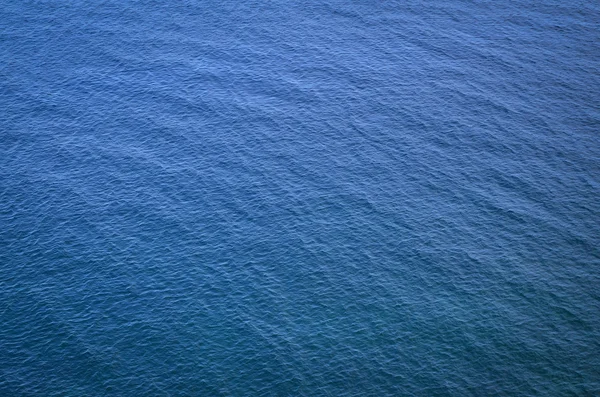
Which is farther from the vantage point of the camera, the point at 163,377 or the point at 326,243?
the point at 326,243

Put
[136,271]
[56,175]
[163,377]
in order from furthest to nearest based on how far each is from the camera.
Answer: [56,175] < [136,271] < [163,377]

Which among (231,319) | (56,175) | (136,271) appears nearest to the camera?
(231,319)

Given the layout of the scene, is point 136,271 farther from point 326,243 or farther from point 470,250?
point 470,250

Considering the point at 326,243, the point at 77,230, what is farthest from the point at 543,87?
the point at 77,230

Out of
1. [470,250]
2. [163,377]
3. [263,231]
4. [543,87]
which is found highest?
[543,87]

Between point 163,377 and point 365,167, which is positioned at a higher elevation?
point 365,167

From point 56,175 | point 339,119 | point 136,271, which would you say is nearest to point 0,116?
point 56,175
